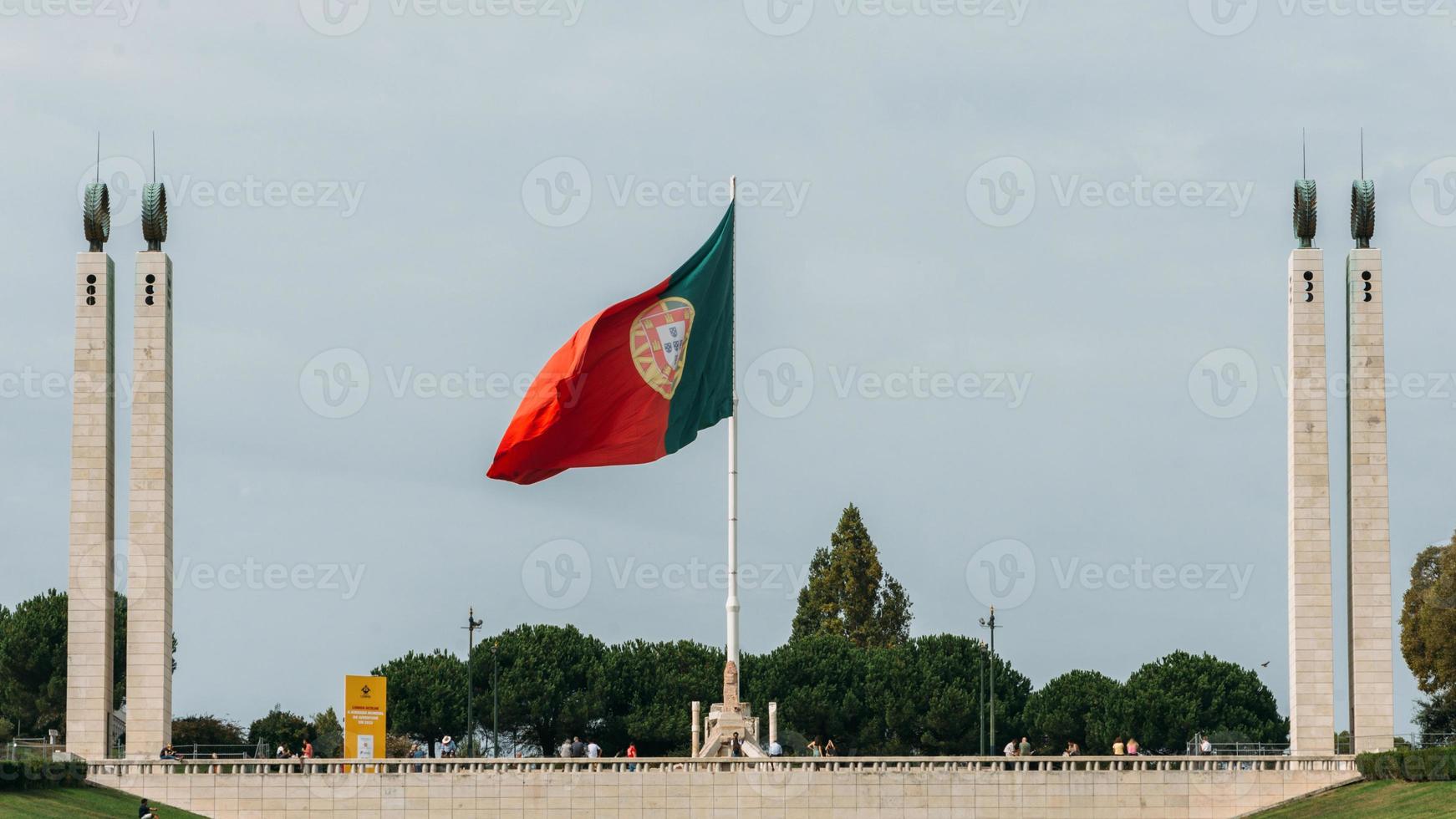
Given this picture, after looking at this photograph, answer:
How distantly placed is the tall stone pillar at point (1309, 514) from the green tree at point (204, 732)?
52.0m

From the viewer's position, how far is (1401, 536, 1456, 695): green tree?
79.3 metres

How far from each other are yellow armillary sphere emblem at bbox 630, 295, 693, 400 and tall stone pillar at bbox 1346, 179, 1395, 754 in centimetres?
2056

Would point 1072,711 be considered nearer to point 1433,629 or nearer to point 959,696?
point 959,696

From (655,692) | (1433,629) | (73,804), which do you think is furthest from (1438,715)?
(73,804)

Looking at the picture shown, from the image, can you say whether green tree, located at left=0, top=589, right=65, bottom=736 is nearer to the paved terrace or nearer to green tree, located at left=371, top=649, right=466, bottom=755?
green tree, located at left=371, top=649, right=466, bottom=755

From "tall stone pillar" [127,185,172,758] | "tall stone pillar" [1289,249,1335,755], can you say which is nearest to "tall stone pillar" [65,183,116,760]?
"tall stone pillar" [127,185,172,758]

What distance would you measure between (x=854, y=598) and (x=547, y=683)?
56.9 feet

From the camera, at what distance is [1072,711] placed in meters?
87.9

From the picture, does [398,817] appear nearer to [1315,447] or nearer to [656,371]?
[656,371]

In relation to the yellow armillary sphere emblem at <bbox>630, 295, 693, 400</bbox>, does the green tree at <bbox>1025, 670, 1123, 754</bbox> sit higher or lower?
lower

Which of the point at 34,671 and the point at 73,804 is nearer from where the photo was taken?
the point at 73,804

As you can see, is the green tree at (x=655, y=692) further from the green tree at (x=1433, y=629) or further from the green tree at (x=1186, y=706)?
the green tree at (x=1433, y=629)

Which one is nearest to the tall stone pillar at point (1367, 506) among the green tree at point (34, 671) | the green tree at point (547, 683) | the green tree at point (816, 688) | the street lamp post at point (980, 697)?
the street lamp post at point (980, 697)

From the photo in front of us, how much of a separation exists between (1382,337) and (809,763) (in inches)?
832
